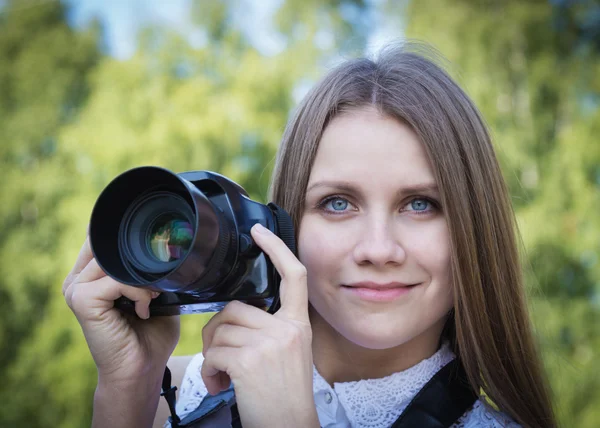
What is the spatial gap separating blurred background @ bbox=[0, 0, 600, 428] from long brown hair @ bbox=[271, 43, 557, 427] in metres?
3.23

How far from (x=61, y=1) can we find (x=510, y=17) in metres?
5.30

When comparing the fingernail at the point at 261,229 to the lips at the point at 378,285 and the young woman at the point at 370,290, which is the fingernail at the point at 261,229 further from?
the lips at the point at 378,285

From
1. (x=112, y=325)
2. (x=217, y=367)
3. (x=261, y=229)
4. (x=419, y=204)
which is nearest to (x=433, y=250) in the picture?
(x=419, y=204)

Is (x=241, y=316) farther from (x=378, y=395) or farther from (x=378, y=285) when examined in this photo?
(x=378, y=395)

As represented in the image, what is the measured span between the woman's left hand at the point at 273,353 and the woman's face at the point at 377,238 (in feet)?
0.39

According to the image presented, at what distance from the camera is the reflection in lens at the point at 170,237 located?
92 cm

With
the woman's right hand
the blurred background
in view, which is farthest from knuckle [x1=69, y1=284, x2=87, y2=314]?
the blurred background

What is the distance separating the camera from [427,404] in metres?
1.09

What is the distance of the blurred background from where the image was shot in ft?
15.3

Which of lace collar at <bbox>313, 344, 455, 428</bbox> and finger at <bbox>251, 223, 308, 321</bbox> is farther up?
finger at <bbox>251, 223, 308, 321</bbox>

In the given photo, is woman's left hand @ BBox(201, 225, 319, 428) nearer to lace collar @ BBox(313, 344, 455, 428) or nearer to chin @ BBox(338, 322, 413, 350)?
chin @ BBox(338, 322, 413, 350)

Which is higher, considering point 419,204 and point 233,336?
point 419,204

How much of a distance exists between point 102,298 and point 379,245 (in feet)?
1.59

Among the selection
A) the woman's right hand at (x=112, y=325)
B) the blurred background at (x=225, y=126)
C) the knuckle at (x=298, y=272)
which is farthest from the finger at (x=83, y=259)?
the blurred background at (x=225, y=126)
